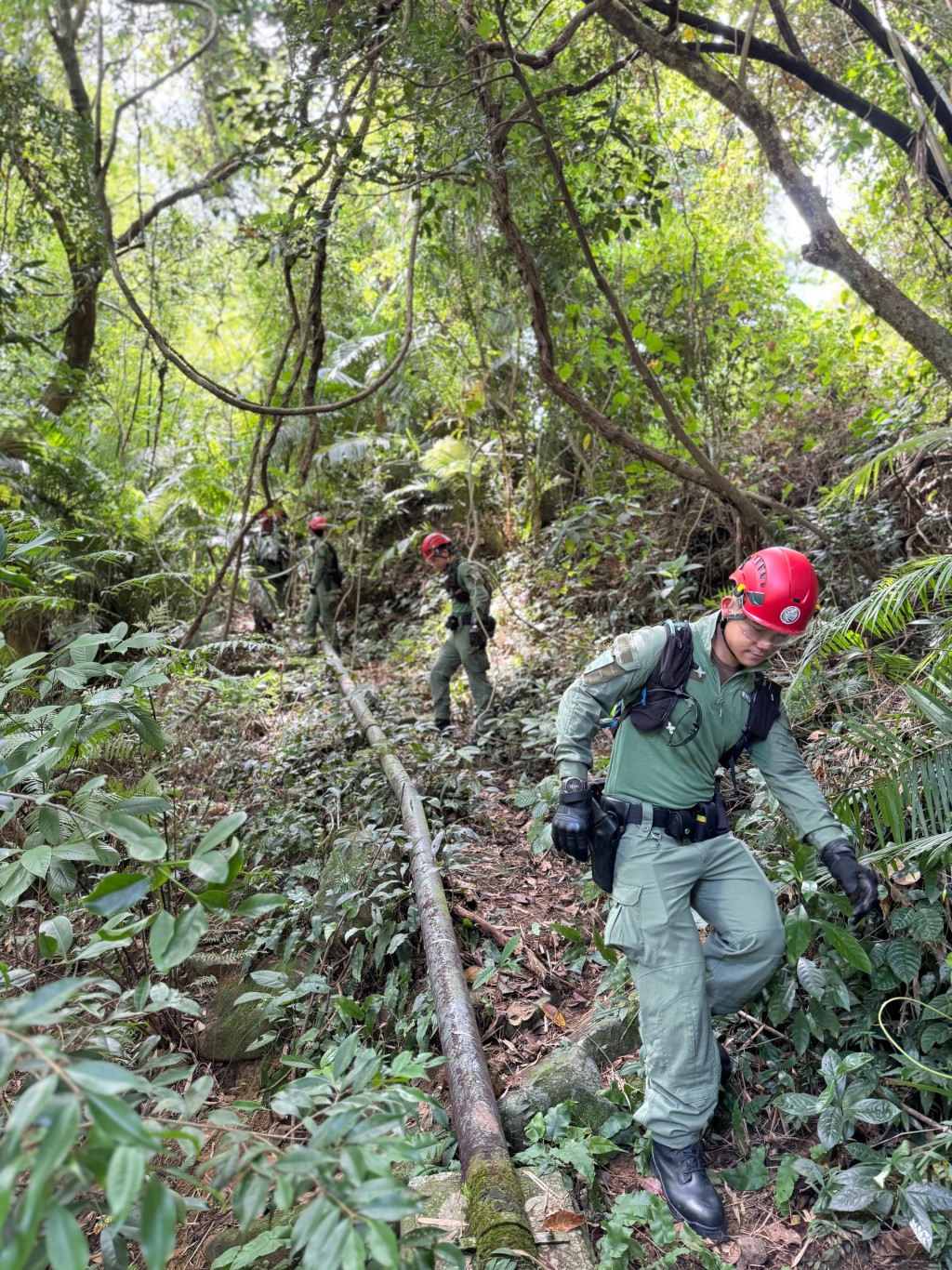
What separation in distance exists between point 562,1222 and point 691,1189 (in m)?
0.48

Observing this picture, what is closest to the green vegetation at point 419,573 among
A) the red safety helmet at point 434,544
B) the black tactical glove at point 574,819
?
the black tactical glove at point 574,819

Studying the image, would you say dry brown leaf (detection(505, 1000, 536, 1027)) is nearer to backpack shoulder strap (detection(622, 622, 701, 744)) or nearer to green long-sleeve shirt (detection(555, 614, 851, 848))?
green long-sleeve shirt (detection(555, 614, 851, 848))

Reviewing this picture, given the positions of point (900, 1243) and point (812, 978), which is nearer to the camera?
point (900, 1243)

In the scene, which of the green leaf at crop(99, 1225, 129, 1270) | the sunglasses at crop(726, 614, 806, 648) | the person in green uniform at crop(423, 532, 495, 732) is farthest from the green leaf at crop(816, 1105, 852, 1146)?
the person in green uniform at crop(423, 532, 495, 732)

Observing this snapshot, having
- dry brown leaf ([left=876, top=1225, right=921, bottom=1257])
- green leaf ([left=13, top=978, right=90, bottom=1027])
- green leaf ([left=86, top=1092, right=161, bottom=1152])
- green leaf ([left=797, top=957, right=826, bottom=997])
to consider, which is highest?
green leaf ([left=13, top=978, right=90, bottom=1027])

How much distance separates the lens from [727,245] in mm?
9586

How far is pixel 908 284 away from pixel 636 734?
703 centimetres

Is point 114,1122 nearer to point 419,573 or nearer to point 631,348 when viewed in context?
point 631,348

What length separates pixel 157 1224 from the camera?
1.11 meters

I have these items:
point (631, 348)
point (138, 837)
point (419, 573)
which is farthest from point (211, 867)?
point (419, 573)

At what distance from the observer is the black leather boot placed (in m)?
2.66

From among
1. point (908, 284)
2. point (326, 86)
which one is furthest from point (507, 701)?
point (908, 284)

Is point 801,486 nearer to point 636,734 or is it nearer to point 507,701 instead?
point 507,701

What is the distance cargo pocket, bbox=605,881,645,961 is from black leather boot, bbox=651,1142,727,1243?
0.64m
